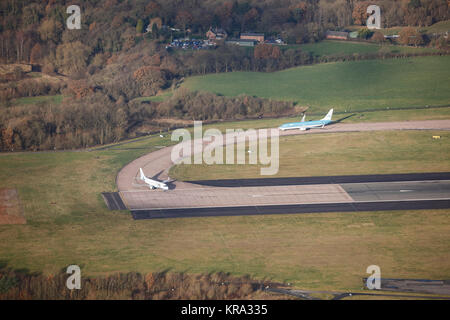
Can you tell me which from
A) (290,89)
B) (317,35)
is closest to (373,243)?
(290,89)

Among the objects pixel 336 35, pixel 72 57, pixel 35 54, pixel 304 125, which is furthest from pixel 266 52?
pixel 35 54

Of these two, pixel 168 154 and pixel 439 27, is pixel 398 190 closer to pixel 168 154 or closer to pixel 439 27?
pixel 168 154

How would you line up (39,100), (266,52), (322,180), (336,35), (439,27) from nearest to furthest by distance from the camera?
(322,180) < (39,100) < (266,52) < (439,27) < (336,35)

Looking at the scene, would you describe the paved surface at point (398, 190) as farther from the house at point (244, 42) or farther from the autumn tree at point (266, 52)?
the house at point (244, 42)

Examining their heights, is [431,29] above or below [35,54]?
above
